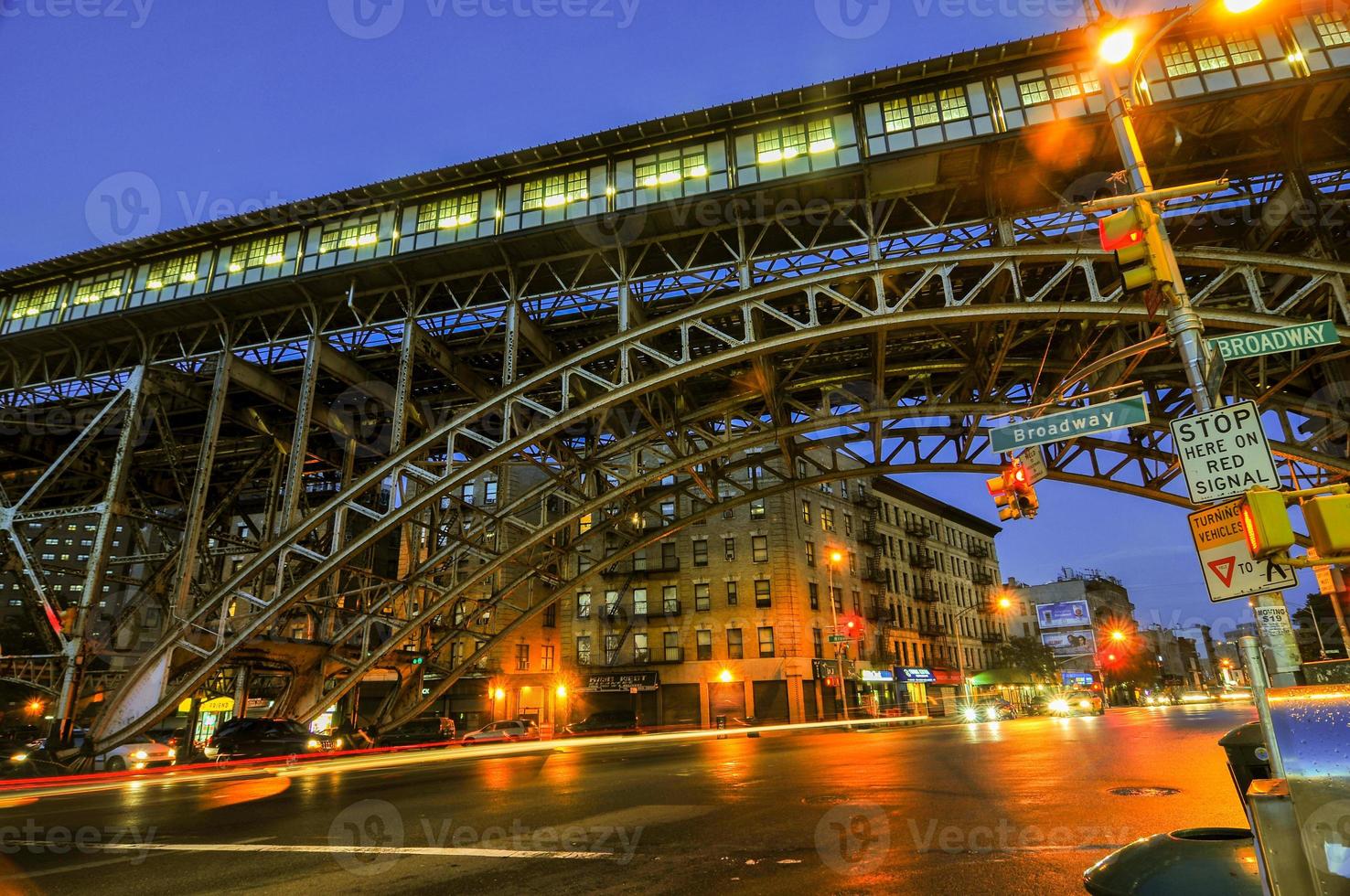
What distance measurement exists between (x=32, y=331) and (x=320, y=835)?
95.0 feet

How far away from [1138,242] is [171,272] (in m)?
30.7

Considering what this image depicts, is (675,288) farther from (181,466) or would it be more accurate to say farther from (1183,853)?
(181,466)

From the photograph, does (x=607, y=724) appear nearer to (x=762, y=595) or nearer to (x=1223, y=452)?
(x=762, y=595)

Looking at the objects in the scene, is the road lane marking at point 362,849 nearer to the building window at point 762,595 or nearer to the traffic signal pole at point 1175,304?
the traffic signal pole at point 1175,304

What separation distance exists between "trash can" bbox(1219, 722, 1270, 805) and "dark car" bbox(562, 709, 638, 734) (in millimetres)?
38590

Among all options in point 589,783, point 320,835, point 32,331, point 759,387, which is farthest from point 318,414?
point 320,835

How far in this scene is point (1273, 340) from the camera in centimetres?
739

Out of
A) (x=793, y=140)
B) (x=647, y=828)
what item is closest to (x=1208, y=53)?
(x=793, y=140)

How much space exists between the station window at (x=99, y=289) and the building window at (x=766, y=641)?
116 feet

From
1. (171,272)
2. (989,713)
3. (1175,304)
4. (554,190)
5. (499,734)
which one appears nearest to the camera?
(1175,304)

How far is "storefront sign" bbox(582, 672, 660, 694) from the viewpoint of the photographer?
145 ft

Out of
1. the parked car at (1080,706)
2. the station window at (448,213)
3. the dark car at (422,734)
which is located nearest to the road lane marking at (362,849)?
the station window at (448,213)

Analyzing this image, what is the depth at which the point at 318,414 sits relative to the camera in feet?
89.3

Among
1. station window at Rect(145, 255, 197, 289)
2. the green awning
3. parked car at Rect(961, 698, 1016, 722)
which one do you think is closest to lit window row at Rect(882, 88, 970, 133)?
station window at Rect(145, 255, 197, 289)
